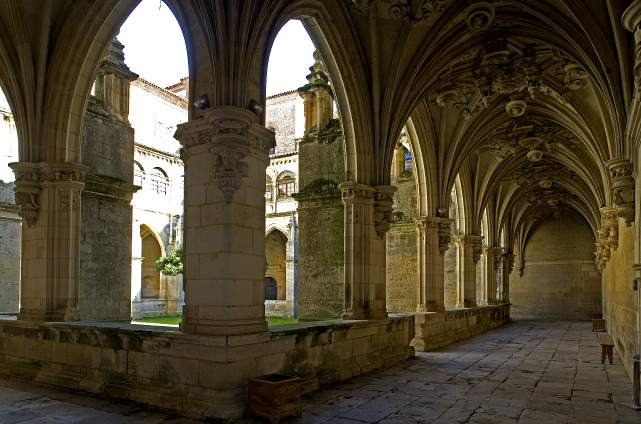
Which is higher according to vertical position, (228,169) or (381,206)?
(228,169)

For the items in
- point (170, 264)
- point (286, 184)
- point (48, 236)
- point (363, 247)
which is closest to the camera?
point (48, 236)

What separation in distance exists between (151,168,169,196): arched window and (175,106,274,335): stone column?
21.9m

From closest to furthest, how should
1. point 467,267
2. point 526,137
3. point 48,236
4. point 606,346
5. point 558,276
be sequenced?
point 48,236 < point 606,346 < point 526,137 < point 467,267 < point 558,276

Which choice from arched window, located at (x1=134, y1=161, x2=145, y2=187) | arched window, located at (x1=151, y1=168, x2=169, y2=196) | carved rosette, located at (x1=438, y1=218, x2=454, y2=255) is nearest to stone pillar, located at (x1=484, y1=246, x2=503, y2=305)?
carved rosette, located at (x1=438, y1=218, x2=454, y2=255)

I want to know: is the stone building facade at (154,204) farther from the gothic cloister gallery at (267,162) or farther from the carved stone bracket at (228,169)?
the carved stone bracket at (228,169)

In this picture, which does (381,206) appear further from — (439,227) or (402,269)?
(402,269)

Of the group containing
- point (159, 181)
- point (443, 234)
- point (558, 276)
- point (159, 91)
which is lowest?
→ point (558, 276)

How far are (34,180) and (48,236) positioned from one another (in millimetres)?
878

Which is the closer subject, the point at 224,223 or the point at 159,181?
the point at 224,223

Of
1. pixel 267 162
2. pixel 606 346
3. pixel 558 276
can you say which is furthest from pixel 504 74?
pixel 558 276

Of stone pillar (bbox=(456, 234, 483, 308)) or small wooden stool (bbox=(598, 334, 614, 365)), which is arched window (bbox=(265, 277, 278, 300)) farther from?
small wooden stool (bbox=(598, 334, 614, 365))

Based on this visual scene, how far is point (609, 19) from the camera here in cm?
813

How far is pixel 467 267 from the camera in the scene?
54.5 feet

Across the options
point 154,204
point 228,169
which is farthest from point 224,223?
point 154,204
